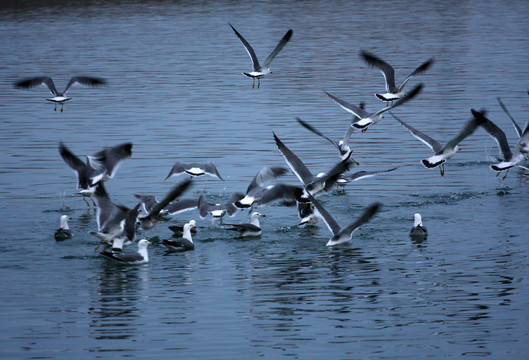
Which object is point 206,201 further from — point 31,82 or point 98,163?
point 31,82

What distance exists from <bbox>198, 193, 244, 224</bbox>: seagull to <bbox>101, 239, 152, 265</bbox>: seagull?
2.22 m

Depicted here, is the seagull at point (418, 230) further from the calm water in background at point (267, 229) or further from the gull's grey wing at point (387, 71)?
the gull's grey wing at point (387, 71)

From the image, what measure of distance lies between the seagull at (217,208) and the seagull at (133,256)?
2.22 metres

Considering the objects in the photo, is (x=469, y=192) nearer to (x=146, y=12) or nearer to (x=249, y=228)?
(x=249, y=228)

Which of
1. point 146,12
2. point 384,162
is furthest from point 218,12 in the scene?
point 384,162

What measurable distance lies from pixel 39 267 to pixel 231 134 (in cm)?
1283

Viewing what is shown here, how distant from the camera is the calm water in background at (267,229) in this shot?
11.8 meters

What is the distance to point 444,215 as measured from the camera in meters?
18.0

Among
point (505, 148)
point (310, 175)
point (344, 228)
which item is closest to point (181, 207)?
point (310, 175)

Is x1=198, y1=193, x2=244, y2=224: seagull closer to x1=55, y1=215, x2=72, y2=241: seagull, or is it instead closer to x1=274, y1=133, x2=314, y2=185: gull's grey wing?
x1=274, y1=133, x2=314, y2=185: gull's grey wing

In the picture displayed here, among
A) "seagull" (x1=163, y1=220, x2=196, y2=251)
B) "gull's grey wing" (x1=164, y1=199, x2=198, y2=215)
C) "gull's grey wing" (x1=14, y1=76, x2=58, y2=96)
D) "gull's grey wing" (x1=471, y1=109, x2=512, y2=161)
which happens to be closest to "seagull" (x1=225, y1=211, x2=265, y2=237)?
"seagull" (x1=163, y1=220, x2=196, y2=251)

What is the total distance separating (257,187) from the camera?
17.7 meters

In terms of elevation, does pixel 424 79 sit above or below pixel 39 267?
above

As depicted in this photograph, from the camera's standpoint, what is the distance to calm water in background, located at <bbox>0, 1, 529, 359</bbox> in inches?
465
